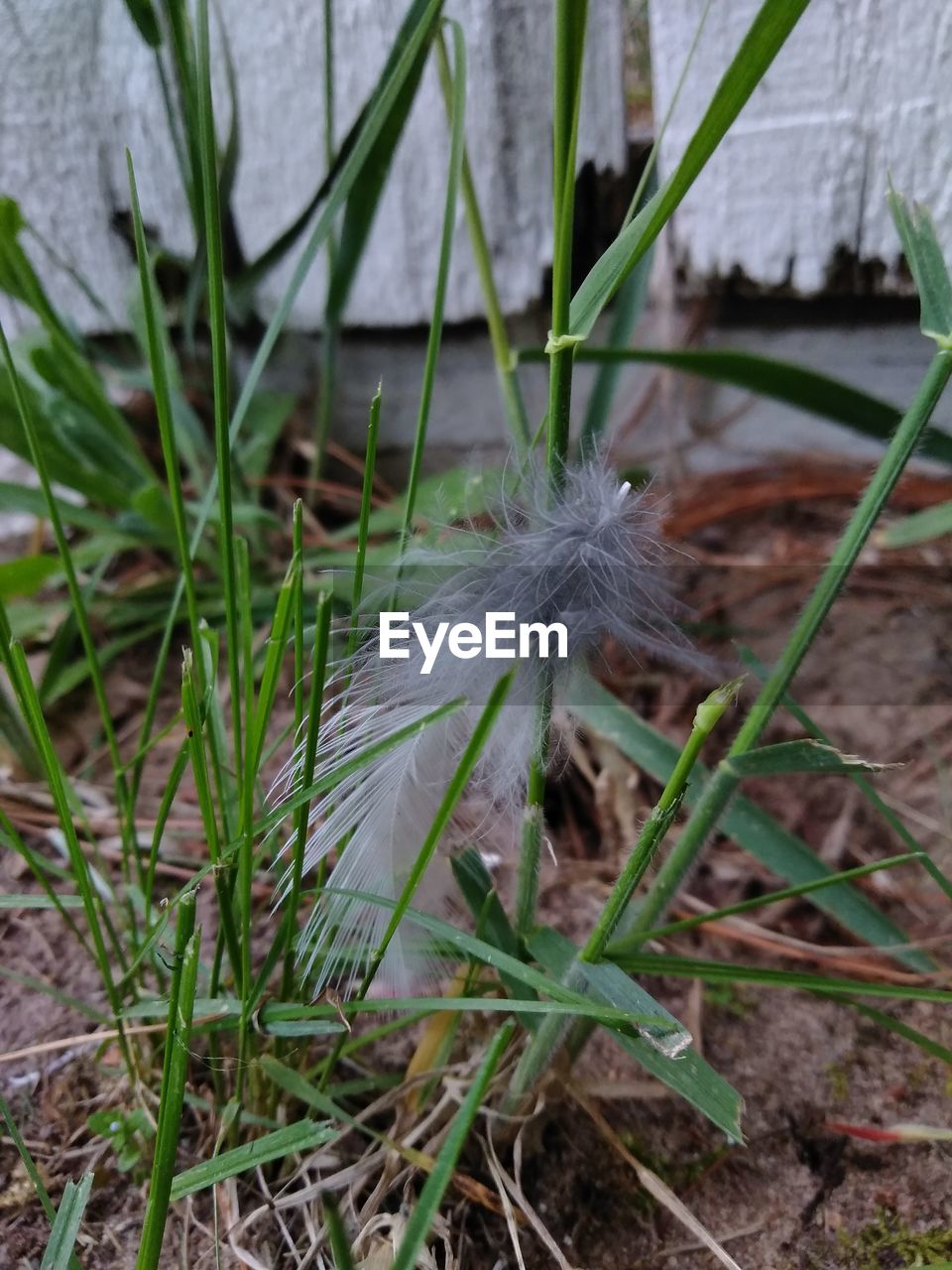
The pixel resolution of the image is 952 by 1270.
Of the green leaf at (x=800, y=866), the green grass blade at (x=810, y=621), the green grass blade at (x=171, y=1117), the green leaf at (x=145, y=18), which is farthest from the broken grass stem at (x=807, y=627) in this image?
the green leaf at (x=145, y=18)

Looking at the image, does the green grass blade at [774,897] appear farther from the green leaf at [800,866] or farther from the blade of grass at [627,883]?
the green leaf at [800,866]

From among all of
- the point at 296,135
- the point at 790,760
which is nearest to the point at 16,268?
the point at 296,135

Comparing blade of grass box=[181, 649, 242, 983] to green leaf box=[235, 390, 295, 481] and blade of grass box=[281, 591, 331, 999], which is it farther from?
green leaf box=[235, 390, 295, 481]

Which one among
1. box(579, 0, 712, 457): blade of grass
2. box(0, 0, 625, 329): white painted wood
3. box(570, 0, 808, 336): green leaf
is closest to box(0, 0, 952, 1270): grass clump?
box(570, 0, 808, 336): green leaf

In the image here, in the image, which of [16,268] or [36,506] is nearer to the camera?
[16,268]

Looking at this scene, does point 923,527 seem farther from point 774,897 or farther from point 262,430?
point 262,430

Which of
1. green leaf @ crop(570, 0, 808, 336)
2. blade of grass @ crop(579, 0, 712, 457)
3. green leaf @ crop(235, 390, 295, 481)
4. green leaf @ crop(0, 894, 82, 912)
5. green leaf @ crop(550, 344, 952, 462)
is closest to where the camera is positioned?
green leaf @ crop(570, 0, 808, 336)

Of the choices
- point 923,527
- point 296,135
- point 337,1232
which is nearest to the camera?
point 337,1232

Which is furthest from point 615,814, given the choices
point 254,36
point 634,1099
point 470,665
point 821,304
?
point 254,36
